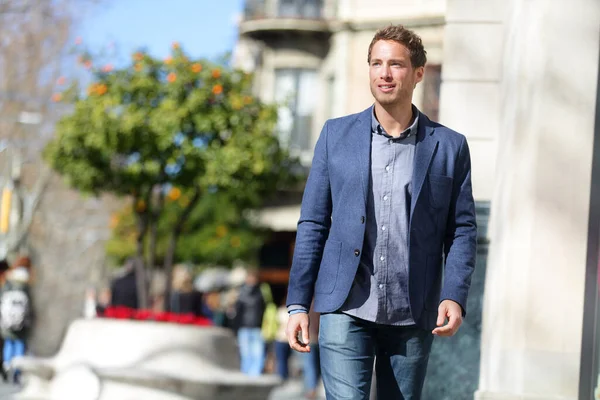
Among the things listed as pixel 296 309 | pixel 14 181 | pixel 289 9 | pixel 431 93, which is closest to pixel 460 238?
pixel 296 309

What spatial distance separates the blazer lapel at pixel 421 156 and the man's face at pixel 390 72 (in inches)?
6.1

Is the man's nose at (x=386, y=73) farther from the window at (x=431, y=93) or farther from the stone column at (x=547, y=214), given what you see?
the window at (x=431, y=93)

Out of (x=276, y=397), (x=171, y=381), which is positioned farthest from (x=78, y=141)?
(x=171, y=381)

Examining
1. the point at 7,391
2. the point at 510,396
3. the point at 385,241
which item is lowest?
the point at 7,391

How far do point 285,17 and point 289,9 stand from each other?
27 centimetres

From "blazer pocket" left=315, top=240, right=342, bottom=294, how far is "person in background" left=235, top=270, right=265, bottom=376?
15.9 meters

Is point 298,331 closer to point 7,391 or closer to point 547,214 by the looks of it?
point 547,214

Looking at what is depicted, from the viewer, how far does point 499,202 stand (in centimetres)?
689

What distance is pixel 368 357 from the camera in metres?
4.87

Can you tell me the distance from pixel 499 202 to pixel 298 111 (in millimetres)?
30319

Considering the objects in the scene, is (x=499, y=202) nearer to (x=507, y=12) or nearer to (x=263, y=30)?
(x=507, y=12)

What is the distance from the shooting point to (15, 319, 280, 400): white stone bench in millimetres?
12219

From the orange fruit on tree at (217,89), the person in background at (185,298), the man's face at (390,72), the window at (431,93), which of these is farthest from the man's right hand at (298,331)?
the window at (431,93)

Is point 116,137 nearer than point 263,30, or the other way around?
point 116,137
